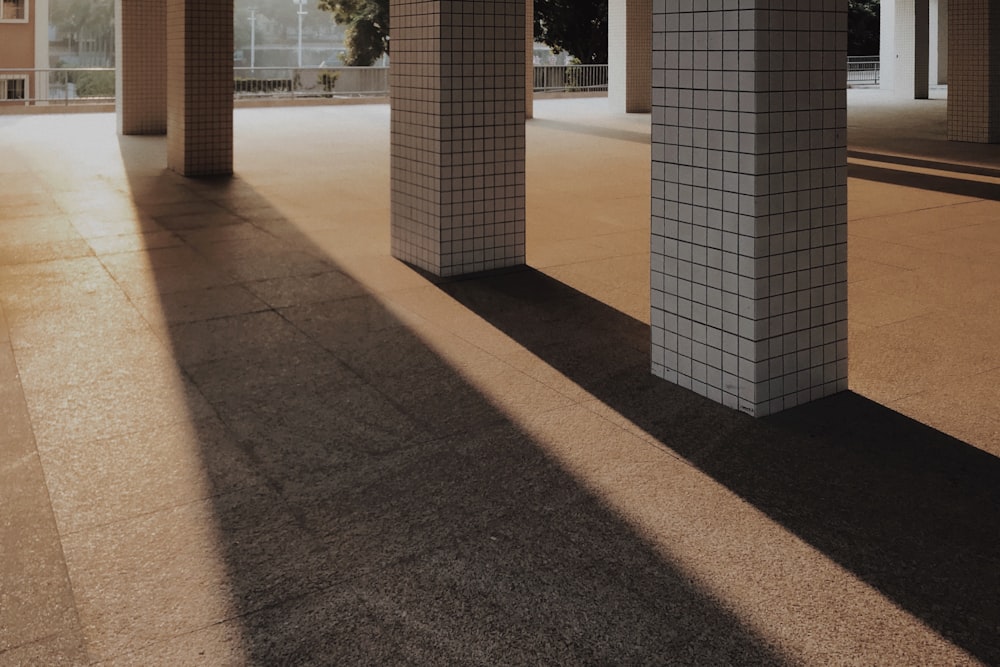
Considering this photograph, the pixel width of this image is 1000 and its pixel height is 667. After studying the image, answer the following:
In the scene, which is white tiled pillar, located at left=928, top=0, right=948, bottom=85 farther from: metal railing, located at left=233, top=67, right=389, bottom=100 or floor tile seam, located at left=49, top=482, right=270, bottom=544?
floor tile seam, located at left=49, top=482, right=270, bottom=544

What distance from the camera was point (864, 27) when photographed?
1977 inches

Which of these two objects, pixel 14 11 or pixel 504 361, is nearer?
pixel 504 361

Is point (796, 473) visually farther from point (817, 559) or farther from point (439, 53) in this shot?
point (439, 53)

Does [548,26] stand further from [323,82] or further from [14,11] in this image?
[14,11]

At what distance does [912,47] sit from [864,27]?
2052cm

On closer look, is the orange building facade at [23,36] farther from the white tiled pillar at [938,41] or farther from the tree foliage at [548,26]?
the white tiled pillar at [938,41]

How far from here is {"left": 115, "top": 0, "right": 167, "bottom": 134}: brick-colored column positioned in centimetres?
2033

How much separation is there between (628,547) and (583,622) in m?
0.53

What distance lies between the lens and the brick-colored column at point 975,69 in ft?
55.4

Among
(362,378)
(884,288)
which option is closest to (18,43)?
(362,378)

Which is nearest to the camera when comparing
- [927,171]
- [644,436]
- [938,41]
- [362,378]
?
[644,436]

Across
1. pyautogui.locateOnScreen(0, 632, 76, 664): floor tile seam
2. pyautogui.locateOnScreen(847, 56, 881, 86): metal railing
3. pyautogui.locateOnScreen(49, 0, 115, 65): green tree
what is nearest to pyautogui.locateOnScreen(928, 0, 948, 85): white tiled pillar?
pyautogui.locateOnScreen(847, 56, 881, 86): metal railing

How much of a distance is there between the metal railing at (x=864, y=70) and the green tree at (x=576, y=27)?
1215cm

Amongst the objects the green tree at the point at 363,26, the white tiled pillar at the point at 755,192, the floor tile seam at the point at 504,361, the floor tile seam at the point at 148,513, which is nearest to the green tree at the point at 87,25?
the green tree at the point at 363,26
